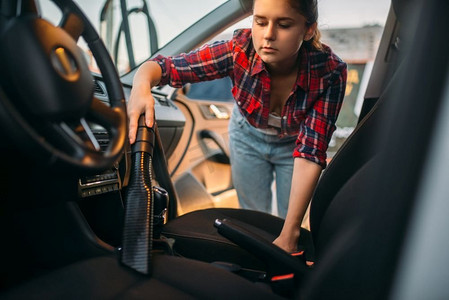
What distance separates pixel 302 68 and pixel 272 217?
1.49ft

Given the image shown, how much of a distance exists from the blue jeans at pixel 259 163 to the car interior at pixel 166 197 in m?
0.29

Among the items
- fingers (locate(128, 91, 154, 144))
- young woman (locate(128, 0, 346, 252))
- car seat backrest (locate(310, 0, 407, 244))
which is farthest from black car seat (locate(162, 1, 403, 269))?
fingers (locate(128, 91, 154, 144))

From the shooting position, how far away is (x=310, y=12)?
0.97m

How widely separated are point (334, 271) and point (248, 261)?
0.51m

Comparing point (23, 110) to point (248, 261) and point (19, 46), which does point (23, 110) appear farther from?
point (248, 261)

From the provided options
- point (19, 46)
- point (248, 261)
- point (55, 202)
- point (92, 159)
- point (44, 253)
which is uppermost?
point (19, 46)

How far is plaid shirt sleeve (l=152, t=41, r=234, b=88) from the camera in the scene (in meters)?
1.08

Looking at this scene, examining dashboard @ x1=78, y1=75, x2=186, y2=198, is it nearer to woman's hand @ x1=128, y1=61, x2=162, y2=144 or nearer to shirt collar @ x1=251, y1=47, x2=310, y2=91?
woman's hand @ x1=128, y1=61, x2=162, y2=144

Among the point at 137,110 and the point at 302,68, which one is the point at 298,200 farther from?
the point at 137,110

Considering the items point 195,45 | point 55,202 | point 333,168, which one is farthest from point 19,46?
point 195,45

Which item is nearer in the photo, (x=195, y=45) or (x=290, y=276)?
(x=290, y=276)

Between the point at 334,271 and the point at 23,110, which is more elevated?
the point at 23,110

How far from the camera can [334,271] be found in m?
0.47

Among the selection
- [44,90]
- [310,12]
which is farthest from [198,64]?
[44,90]
